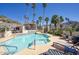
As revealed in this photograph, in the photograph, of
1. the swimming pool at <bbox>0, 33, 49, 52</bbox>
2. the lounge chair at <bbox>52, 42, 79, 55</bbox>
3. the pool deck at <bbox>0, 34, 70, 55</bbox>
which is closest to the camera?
the lounge chair at <bbox>52, 42, 79, 55</bbox>

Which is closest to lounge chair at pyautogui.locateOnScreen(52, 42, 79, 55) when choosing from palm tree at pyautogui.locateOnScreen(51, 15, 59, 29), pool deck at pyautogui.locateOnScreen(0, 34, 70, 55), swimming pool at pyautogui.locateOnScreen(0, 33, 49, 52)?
pool deck at pyautogui.locateOnScreen(0, 34, 70, 55)

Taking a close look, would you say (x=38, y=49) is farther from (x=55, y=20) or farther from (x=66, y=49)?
(x=55, y=20)

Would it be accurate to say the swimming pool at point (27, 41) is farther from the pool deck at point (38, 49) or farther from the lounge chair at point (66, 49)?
the lounge chair at point (66, 49)

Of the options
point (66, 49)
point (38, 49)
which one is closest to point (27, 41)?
point (38, 49)

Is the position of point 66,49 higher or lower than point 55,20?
lower

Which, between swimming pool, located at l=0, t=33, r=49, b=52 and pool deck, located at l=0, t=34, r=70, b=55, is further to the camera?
swimming pool, located at l=0, t=33, r=49, b=52

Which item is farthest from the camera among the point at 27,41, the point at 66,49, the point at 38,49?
the point at 27,41

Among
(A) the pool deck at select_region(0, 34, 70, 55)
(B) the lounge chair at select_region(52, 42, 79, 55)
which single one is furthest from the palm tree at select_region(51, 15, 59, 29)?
(B) the lounge chair at select_region(52, 42, 79, 55)

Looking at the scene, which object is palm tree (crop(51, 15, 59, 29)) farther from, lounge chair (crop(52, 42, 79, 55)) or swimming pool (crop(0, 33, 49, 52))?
lounge chair (crop(52, 42, 79, 55))

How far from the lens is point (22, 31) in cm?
647

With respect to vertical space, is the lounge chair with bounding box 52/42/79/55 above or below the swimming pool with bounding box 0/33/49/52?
below

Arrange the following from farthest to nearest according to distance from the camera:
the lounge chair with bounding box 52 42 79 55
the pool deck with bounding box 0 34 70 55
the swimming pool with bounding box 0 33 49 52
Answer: the swimming pool with bounding box 0 33 49 52 → the pool deck with bounding box 0 34 70 55 → the lounge chair with bounding box 52 42 79 55
